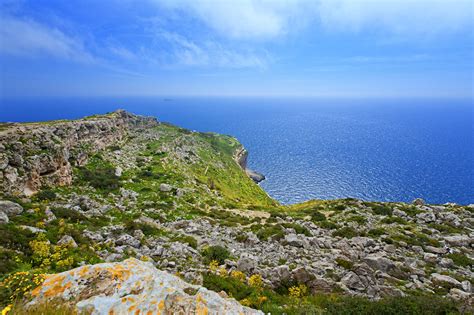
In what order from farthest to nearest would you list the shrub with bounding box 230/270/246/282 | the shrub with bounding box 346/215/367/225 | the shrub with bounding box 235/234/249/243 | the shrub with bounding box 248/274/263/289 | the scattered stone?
the scattered stone, the shrub with bounding box 346/215/367/225, the shrub with bounding box 235/234/249/243, the shrub with bounding box 230/270/246/282, the shrub with bounding box 248/274/263/289

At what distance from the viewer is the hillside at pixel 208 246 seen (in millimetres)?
10255

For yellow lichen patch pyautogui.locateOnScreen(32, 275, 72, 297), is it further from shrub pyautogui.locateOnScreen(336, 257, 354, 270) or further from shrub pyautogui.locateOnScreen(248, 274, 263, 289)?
shrub pyautogui.locateOnScreen(336, 257, 354, 270)

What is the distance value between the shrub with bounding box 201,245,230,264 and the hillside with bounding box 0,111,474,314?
104 millimetres

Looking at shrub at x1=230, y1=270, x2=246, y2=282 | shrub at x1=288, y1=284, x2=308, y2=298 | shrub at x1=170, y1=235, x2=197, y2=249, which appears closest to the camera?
shrub at x1=288, y1=284, x2=308, y2=298

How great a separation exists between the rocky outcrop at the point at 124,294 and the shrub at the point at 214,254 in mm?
9558

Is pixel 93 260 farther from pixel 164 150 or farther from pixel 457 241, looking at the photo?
pixel 164 150

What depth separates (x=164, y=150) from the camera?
71.8 m

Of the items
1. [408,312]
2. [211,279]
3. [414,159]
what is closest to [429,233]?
[408,312]

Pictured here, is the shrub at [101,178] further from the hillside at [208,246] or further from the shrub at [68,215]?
the shrub at [68,215]

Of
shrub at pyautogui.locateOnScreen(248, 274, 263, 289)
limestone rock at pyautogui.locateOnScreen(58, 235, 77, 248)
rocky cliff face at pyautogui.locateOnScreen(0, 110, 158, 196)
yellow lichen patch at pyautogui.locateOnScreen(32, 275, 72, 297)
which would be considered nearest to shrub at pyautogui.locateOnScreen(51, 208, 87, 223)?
limestone rock at pyautogui.locateOnScreen(58, 235, 77, 248)

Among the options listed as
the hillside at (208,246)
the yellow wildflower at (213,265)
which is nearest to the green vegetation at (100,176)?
the hillside at (208,246)

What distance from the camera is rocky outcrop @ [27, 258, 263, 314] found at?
7383 mm

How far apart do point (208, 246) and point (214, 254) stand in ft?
7.34

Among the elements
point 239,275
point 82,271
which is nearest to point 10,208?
point 82,271
